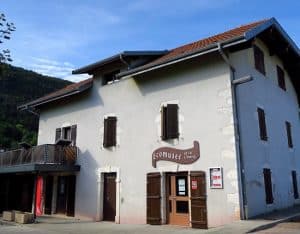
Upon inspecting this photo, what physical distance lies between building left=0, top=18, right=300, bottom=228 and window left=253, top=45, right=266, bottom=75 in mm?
42

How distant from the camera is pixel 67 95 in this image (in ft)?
58.1

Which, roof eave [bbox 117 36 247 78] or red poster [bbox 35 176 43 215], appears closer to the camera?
roof eave [bbox 117 36 247 78]

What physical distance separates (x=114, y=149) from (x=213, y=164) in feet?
16.7

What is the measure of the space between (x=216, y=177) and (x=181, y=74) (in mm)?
4138

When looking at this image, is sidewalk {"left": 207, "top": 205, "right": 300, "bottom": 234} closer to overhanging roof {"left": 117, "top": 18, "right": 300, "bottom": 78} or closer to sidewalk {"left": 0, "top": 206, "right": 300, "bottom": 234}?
sidewalk {"left": 0, "top": 206, "right": 300, "bottom": 234}

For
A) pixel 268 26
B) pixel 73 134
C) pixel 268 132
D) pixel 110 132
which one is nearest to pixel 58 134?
pixel 73 134

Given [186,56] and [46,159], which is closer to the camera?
[186,56]

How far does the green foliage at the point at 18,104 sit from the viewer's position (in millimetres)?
45812

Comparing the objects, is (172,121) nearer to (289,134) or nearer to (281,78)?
(289,134)

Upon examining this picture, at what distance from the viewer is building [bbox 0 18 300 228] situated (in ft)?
39.7

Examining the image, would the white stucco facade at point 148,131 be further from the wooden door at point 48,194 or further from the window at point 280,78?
the window at point 280,78

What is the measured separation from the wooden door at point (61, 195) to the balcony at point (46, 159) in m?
1.64

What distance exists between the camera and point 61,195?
18219 millimetres

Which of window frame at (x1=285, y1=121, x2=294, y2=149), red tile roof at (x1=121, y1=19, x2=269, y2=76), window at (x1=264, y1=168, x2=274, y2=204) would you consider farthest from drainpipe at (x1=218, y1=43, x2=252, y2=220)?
window frame at (x1=285, y1=121, x2=294, y2=149)
